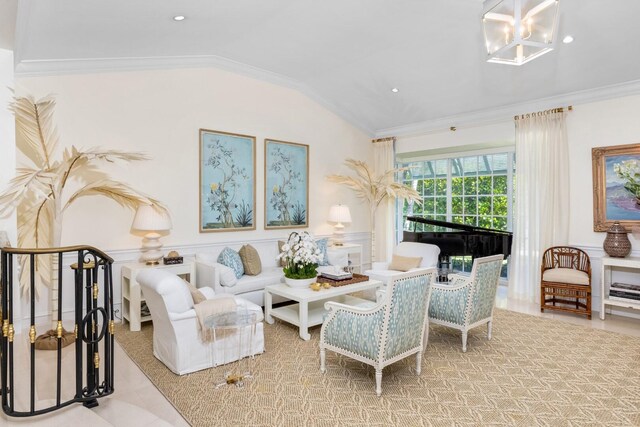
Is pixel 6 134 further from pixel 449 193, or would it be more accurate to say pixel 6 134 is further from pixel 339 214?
pixel 449 193

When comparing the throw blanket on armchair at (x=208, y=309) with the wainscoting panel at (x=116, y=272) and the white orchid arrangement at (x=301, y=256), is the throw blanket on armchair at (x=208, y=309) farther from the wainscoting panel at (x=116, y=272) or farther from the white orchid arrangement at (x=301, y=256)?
the wainscoting panel at (x=116, y=272)

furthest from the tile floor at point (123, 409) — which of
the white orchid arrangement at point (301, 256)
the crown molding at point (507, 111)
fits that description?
the crown molding at point (507, 111)

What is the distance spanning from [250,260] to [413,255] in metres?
2.50

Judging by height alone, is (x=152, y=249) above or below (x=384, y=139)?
below

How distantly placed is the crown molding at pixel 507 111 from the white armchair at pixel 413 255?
8.05ft

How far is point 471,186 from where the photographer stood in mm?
7426

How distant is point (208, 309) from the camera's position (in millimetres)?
3592

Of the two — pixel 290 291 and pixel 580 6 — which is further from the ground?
pixel 580 6

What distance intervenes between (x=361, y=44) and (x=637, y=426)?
487cm

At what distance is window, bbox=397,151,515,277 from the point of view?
22.9 ft

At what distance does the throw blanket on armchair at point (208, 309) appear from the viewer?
3.54 metres

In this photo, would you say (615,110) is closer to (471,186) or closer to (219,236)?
(471,186)

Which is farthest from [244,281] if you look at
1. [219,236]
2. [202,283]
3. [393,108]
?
[393,108]

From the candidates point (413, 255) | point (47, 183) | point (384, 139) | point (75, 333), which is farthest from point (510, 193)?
point (47, 183)
